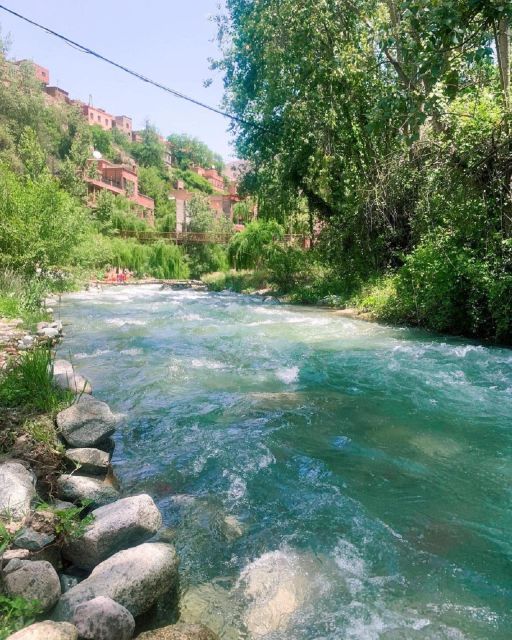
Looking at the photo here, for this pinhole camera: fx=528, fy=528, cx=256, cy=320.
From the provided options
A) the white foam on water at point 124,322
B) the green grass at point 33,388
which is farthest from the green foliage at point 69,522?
the white foam on water at point 124,322

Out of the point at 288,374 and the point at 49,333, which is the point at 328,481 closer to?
the point at 288,374

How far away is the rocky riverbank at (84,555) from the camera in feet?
8.68

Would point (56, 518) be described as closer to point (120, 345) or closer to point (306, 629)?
point (306, 629)

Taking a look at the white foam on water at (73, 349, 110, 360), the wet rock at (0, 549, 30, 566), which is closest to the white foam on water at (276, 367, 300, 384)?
the white foam on water at (73, 349, 110, 360)

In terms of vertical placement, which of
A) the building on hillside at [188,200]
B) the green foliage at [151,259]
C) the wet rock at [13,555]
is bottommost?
the wet rock at [13,555]

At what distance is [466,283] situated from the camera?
1066cm

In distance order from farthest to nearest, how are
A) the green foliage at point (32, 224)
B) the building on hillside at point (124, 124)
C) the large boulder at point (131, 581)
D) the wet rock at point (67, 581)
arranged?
the building on hillside at point (124, 124) → the green foliage at point (32, 224) → the wet rock at point (67, 581) → the large boulder at point (131, 581)

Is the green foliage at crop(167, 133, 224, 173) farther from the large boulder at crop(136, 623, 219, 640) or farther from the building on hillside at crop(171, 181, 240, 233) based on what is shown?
the large boulder at crop(136, 623, 219, 640)

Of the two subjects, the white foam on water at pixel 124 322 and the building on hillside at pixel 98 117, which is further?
the building on hillside at pixel 98 117

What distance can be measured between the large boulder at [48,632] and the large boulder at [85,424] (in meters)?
2.31

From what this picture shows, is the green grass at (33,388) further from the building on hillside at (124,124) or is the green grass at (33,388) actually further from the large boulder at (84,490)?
the building on hillside at (124,124)

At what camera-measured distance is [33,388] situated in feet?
17.2

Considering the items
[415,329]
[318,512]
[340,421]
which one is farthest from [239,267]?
[318,512]

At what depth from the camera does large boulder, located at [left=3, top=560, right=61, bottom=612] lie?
2.74 m
